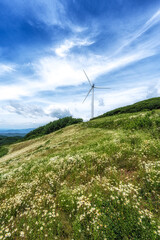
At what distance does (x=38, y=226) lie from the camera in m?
3.83

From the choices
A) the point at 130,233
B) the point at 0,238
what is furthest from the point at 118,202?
the point at 0,238

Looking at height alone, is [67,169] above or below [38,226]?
above

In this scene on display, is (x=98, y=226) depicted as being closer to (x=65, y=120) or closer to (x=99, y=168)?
(x=99, y=168)

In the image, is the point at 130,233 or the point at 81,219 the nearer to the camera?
the point at 130,233

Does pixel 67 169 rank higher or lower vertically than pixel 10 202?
higher

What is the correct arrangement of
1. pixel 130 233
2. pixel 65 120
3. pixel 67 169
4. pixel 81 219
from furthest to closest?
pixel 65 120 → pixel 67 169 → pixel 81 219 → pixel 130 233

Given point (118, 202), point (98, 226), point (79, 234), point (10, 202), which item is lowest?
point (10, 202)

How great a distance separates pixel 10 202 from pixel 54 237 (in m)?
3.71

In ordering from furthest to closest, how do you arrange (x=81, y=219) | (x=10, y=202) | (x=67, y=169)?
(x=67, y=169) → (x=10, y=202) → (x=81, y=219)

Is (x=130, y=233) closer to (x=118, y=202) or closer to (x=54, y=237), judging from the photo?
(x=118, y=202)

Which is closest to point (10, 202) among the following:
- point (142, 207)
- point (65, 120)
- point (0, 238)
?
point (0, 238)

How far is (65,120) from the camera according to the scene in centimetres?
10875

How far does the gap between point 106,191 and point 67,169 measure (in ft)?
12.4

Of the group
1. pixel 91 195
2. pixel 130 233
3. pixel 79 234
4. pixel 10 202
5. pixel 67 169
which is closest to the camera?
pixel 130 233
